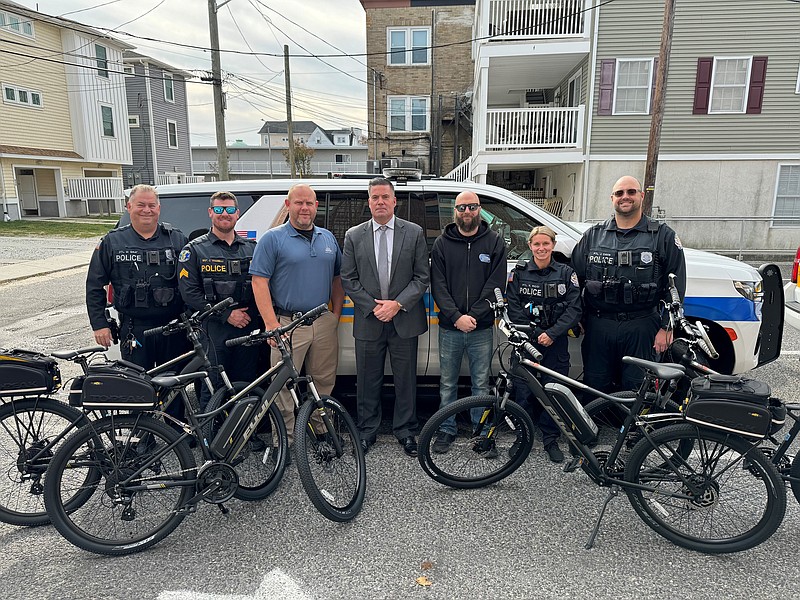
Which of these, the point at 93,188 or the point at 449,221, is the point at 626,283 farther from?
the point at 93,188

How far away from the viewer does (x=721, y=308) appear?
4285 mm

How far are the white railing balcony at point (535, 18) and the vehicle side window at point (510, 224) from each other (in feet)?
42.2

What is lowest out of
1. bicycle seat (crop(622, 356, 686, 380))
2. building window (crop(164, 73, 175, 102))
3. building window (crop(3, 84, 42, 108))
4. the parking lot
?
the parking lot

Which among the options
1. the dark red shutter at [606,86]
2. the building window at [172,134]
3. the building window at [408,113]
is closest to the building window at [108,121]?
the building window at [172,134]

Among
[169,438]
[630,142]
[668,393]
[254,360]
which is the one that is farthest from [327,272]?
[630,142]

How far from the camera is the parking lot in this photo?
2645mm

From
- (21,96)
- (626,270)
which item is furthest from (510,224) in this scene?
(21,96)

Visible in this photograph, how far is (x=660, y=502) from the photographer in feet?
9.91

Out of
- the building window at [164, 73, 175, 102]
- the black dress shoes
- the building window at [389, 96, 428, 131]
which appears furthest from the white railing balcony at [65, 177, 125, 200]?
the black dress shoes

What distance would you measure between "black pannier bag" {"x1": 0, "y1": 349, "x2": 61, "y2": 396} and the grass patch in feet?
60.8

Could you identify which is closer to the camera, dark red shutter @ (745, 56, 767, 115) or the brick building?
dark red shutter @ (745, 56, 767, 115)

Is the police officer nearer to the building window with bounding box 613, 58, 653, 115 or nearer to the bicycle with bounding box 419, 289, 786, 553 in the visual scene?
the bicycle with bounding box 419, 289, 786, 553

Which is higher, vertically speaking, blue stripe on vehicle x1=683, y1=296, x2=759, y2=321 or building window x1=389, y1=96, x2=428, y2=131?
building window x1=389, y1=96, x2=428, y2=131

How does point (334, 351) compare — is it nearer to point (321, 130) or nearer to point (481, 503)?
point (481, 503)
